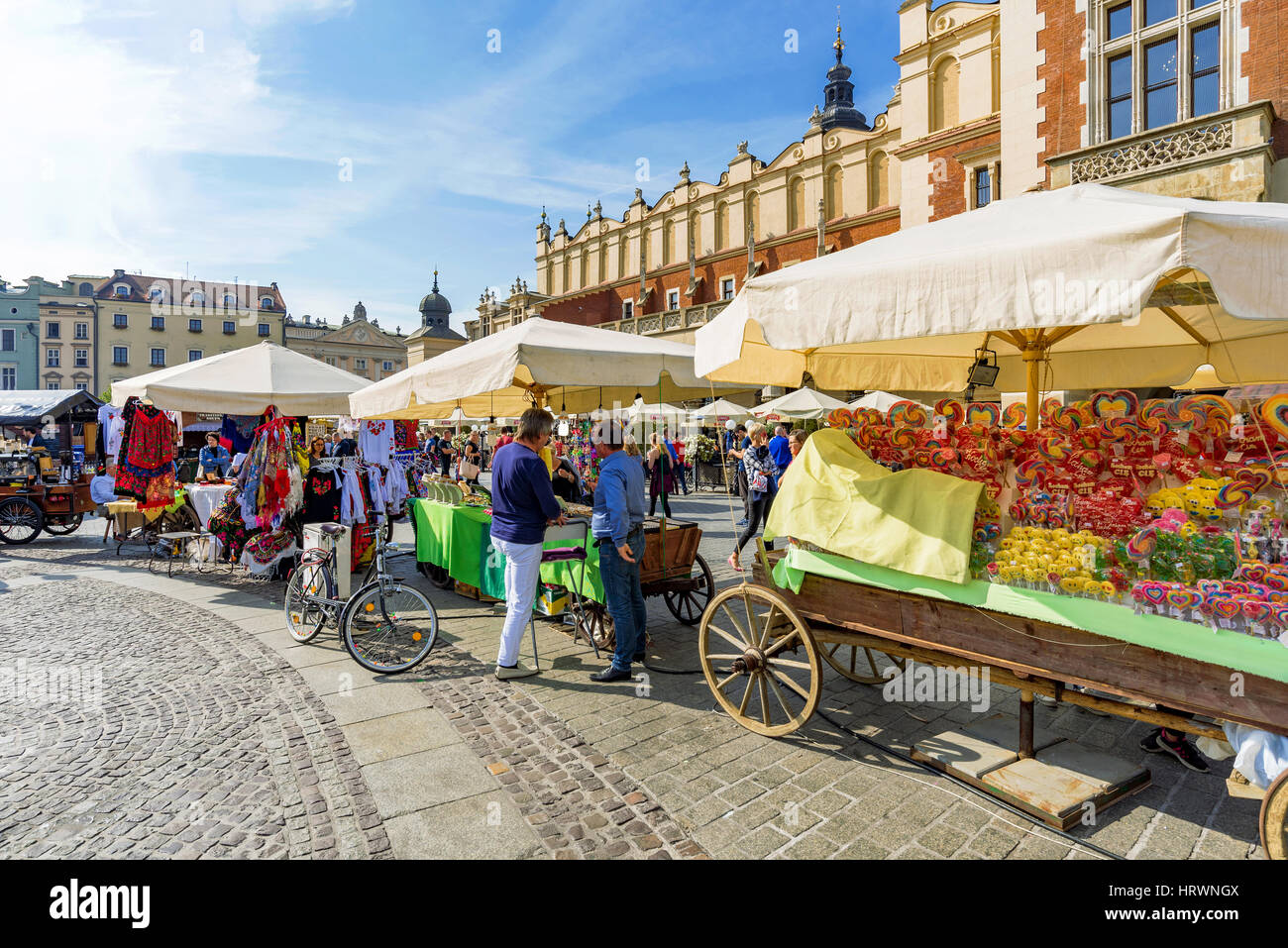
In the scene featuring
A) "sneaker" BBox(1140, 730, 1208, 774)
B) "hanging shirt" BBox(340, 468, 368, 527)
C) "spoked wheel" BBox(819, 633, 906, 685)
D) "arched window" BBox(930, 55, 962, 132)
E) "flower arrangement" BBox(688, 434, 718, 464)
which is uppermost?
"arched window" BBox(930, 55, 962, 132)

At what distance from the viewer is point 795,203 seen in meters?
32.2

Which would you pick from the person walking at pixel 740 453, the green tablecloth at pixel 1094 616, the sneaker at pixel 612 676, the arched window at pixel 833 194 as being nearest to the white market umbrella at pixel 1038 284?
the green tablecloth at pixel 1094 616

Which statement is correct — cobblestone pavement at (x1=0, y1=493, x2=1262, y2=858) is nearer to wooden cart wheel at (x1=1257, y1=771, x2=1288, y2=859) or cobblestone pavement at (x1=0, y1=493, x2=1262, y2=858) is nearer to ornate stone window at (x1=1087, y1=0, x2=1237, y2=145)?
wooden cart wheel at (x1=1257, y1=771, x2=1288, y2=859)

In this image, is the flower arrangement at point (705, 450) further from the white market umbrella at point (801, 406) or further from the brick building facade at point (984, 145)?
the brick building facade at point (984, 145)

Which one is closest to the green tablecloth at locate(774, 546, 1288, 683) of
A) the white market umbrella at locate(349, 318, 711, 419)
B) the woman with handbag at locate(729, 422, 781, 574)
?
the white market umbrella at locate(349, 318, 711, 419)

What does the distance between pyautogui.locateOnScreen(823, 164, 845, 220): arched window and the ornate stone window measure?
55.0 feet

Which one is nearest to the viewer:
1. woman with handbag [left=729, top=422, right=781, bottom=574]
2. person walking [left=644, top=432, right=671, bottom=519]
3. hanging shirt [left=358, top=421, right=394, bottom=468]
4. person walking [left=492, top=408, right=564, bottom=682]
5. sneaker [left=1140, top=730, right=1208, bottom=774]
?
sneaker [left=1140, top=730, right=1208, bottom=774]

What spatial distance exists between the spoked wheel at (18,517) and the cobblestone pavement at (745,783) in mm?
11758

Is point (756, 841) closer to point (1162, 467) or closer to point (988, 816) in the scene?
point (988, 816)

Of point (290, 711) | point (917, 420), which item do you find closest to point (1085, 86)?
point (917, 420)

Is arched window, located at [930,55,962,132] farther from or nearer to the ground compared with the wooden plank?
farther from the ground

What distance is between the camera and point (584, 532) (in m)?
5.70

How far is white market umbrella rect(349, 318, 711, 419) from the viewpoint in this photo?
18.2ft

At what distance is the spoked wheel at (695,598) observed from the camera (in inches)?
251
